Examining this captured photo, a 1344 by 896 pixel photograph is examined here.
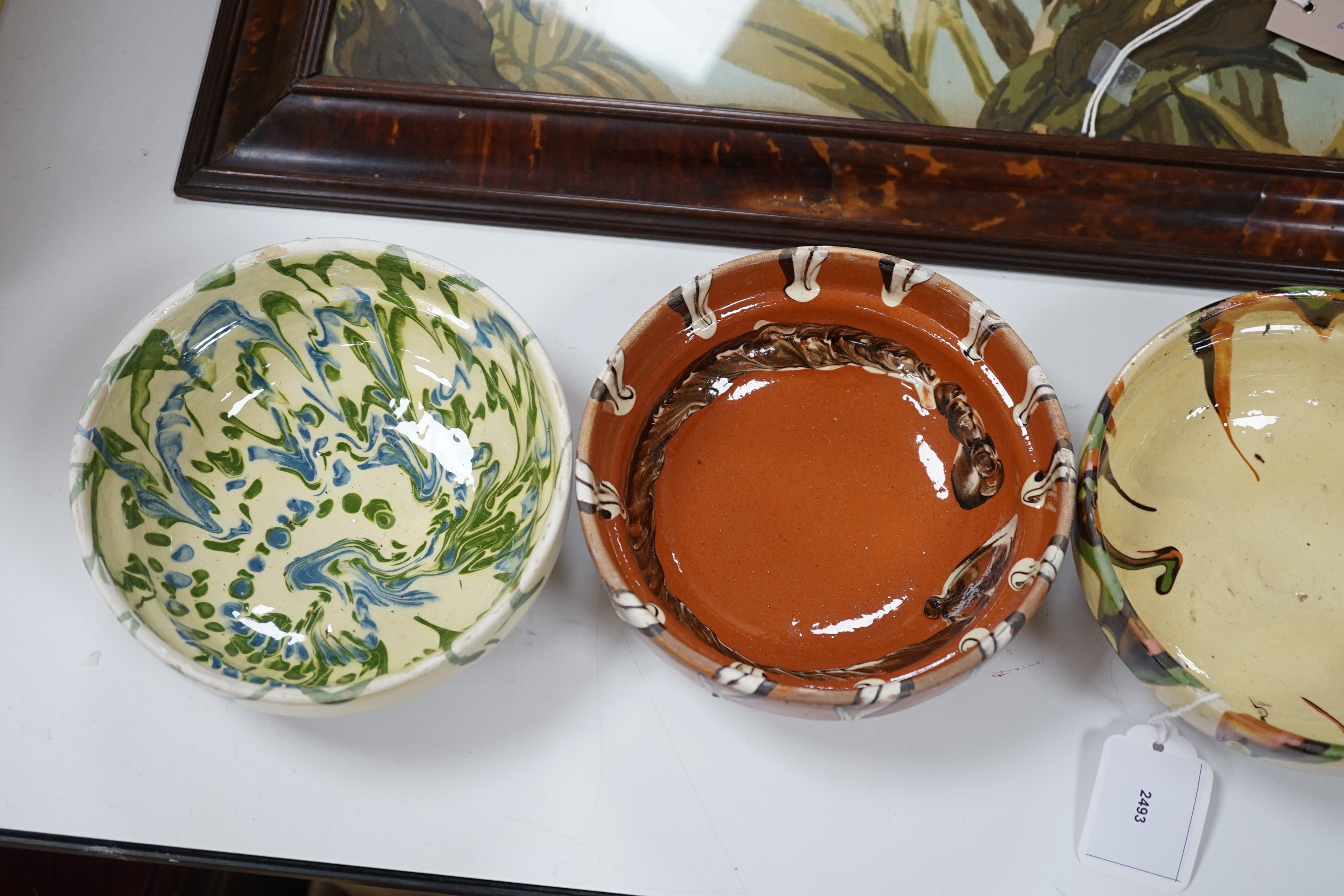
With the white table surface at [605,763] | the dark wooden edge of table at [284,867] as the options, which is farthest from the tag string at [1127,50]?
the dark wooden edge of table at [284,867]

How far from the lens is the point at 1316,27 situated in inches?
33.6

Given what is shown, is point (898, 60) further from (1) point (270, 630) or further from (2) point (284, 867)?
(2) point (284, 867)

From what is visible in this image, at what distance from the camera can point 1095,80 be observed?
852mm

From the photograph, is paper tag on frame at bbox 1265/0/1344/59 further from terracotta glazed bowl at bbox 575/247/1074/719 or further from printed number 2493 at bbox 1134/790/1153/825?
printed number 2493 at bbox 1134/790/1153/825

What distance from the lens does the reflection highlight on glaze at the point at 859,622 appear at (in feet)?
2.30

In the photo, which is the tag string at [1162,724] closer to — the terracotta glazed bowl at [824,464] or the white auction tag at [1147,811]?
the white auction tag at [1147,811]

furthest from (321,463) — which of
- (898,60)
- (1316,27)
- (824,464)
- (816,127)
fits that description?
(1316,27)

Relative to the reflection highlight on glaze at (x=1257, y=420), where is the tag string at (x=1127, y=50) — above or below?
above

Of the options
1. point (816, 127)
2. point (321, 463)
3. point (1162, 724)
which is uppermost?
point (816, 127)

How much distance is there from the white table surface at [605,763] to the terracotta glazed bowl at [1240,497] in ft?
0.22

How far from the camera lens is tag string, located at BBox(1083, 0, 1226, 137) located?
0.84 m

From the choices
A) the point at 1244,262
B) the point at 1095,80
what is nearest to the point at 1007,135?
the point at 1095,80

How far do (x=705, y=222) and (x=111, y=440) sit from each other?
51 cm

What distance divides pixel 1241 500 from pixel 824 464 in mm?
334
